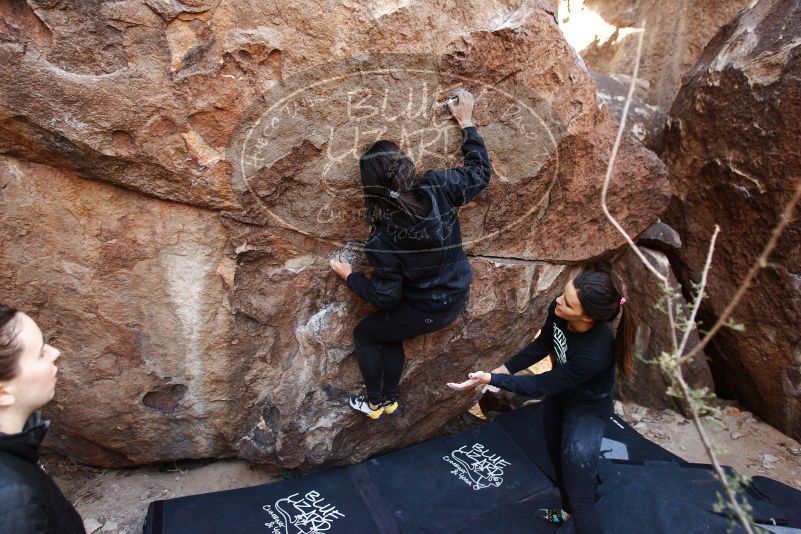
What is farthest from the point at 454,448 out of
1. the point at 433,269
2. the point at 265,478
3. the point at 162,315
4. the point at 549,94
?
the point at 549,94

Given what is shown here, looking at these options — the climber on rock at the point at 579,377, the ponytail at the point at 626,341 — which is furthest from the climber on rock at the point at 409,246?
the ponytail at the point at 626,341

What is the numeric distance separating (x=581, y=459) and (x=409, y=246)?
1082 millimetres

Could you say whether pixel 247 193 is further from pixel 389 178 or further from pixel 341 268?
pixel 389 178

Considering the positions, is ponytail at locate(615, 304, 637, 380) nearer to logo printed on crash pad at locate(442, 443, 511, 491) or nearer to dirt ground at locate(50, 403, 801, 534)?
dirt ground at locate(50, 403, 801, 534)

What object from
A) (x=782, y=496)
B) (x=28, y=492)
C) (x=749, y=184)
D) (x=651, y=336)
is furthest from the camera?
(x=651, y=336)

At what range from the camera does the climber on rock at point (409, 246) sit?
2115mm

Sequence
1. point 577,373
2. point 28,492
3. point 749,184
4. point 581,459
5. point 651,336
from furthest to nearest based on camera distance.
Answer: point 651,336 < point 749,184 < point 581,459 < point 577,373 < point 28,492

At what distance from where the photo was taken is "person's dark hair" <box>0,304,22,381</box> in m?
1.37

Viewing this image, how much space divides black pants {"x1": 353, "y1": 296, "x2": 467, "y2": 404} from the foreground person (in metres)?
1.26

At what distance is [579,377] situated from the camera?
210 cm

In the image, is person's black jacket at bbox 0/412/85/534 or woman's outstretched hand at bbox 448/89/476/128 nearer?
person's black jacket at bbox 0/412/85/534

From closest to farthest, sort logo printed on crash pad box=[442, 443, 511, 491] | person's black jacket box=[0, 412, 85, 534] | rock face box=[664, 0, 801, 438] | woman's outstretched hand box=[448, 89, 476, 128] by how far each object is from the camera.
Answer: person's black jacket box=[0, 412, 85, 534] < woman's outstretched hand box=[448, 89, 476, 128] < logo printed on crash pad box=[442, 443, 511, 491] < rock face box=[664, 0, 801, 438]

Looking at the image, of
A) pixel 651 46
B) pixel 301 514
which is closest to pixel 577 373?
pixel 301 514

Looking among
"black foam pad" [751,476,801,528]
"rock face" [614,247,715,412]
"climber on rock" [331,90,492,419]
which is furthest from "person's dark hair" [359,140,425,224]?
"black foam pad" [751,476,801,528]
